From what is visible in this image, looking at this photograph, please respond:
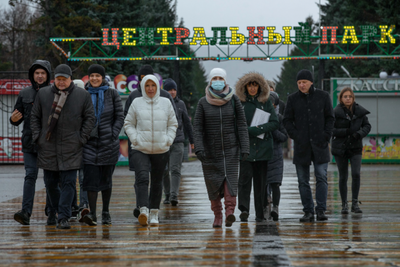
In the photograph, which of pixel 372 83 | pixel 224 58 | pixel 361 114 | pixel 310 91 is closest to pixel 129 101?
pixel 310 91

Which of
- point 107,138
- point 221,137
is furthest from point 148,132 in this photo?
point 221,137

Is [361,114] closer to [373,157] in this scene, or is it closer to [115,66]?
[373,157]

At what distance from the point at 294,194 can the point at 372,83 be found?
1411cm

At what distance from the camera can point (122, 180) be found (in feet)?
53.2

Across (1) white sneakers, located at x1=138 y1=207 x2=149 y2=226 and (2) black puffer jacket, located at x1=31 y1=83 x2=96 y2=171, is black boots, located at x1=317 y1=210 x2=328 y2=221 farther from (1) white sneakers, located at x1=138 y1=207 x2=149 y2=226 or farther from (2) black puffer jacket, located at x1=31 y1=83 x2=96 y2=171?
(2) black puffer jacket, located at x1=31 y1=83 x2=96 y2=171

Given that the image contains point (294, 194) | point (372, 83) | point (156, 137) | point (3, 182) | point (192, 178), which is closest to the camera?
point (156, 137)

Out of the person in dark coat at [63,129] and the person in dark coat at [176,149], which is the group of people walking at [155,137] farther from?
the person in dark coat at [176,149]

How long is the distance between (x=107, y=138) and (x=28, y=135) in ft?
3.44

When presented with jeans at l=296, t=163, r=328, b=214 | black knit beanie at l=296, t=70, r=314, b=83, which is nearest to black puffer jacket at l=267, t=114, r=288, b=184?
jeans at l=296, t=163, r=328, b=214

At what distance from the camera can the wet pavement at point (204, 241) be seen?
5.84 metres

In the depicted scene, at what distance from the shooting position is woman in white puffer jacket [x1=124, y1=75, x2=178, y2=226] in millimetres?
8125

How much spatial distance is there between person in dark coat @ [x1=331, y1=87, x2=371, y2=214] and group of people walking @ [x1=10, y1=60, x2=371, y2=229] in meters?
1.15

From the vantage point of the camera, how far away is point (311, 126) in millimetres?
8656

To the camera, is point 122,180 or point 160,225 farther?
point 122,180
